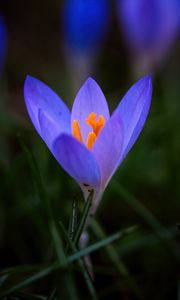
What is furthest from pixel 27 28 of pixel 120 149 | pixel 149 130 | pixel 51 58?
pixel 120 149

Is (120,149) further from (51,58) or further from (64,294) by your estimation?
(51,58)

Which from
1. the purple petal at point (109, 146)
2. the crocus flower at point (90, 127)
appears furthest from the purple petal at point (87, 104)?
the purple petal at point (109, 146)

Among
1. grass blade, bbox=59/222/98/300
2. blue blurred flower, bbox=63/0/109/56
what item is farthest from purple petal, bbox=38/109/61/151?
blue blurred flower, bbox=63/0/109/56

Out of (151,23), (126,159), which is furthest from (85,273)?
(151,23)

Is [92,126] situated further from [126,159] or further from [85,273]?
[126,159]

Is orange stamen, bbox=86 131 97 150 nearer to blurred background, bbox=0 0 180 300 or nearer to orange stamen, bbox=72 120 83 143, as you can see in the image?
orange stamen, bbox=72 120 83 143

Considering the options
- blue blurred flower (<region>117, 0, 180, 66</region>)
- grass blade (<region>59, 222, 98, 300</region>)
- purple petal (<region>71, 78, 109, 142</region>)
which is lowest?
grass blade (<region>59, 222, 98, 300</region>)

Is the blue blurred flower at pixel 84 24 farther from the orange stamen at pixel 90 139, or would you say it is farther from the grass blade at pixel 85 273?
the grass blade at pixel 85 273
